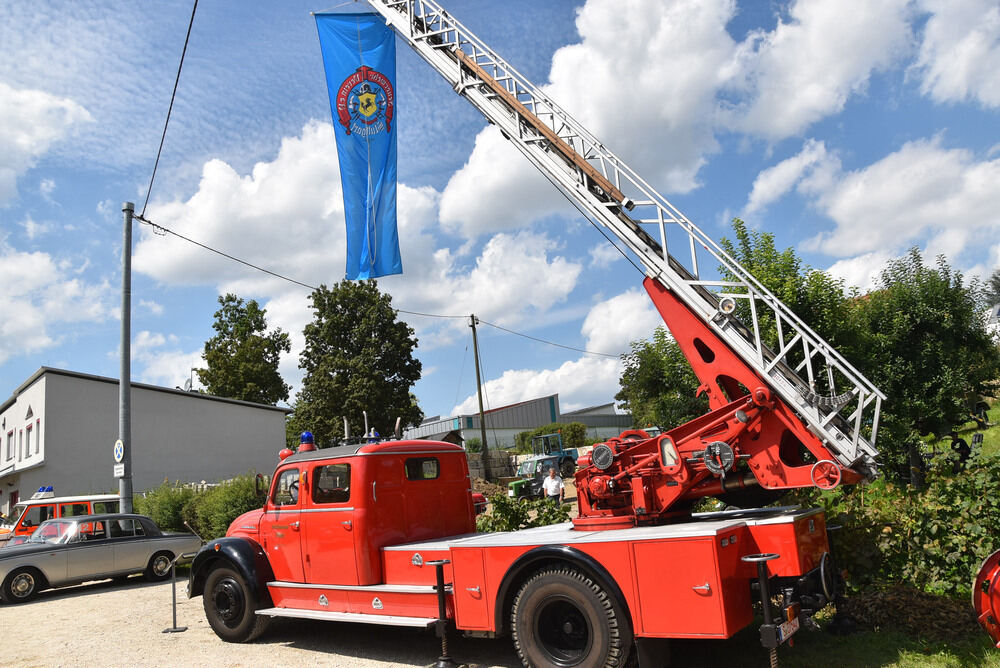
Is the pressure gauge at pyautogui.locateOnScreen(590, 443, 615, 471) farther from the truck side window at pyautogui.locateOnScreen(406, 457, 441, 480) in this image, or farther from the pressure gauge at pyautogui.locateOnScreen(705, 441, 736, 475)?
the truck side window at pyautogui.locateOnScreen(406, 457, 441, 480)

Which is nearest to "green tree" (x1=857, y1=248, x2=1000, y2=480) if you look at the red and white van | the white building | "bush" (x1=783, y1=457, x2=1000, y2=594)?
"bush" (x1=783, y1=457, x2=1000, y2=594)

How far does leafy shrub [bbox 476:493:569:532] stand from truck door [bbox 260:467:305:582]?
2.92 metres

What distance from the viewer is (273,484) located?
8336 mm

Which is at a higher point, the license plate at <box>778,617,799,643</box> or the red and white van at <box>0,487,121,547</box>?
the red and white van at <box>0,487,121,547</box>

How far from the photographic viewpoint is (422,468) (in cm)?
809

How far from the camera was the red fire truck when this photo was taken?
5.38 metres

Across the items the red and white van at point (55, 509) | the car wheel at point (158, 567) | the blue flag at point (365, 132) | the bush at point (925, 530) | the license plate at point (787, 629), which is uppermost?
the blue flag at point (365, 132)

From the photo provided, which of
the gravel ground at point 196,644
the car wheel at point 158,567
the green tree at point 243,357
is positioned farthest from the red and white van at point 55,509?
the green tree at point 243,357

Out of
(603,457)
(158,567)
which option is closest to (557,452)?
(158,567)

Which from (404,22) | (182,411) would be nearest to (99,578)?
(404,22)

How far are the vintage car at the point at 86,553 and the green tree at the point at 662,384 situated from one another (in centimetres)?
1013

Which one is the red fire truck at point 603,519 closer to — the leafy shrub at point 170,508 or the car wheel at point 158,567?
the car wheel at point 158,567

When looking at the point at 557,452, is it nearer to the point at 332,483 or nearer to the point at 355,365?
the point at 355,365

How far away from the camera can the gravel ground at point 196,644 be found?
7.38 meters
